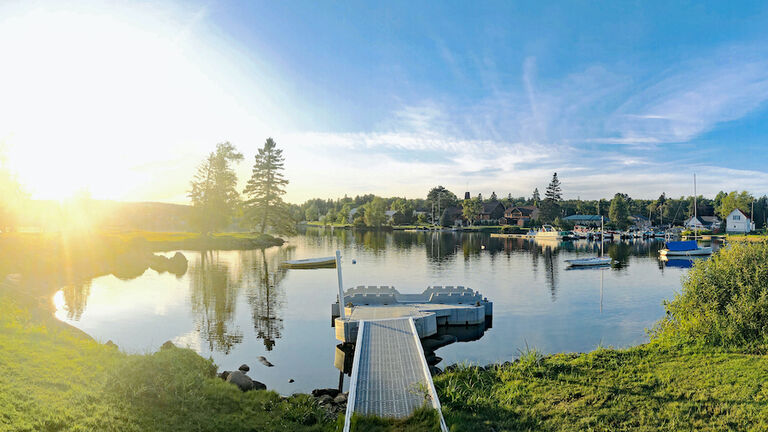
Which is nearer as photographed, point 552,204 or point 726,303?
point 726,303

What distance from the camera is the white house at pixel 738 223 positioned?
8931 cm

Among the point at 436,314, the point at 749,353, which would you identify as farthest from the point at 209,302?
the point at 749,353

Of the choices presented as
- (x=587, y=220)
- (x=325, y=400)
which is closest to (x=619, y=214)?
(x=587, y=220)

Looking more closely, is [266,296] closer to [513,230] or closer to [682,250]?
[682,250]

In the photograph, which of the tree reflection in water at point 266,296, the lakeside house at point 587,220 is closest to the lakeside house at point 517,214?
the lakeside house at point 587,220

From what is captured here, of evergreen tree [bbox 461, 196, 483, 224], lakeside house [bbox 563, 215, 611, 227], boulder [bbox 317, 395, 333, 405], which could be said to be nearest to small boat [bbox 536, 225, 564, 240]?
lakeside house [bbox 563, 215, 611, 227]

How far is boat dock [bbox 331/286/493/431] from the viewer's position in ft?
28.6

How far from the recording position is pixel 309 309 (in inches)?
886

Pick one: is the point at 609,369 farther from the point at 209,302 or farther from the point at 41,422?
the point at 209,302

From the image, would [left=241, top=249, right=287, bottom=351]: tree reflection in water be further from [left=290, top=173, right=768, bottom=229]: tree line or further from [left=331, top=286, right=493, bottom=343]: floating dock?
[left=290, top=173, right=768, bottom=229]: tree line

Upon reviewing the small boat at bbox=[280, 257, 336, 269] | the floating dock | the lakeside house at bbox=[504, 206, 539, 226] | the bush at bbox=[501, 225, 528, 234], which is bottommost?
the floating dock

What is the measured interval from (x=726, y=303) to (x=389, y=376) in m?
10.5

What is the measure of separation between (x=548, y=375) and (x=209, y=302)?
1934 centimetres

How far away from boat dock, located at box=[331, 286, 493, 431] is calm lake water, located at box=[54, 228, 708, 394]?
1424 millimetres
